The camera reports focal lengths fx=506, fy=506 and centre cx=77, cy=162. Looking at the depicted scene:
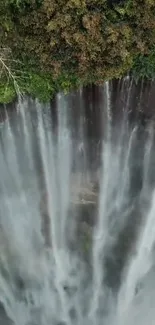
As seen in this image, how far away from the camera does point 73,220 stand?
→ 450 inches

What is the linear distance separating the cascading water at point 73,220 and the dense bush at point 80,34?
1182 mm

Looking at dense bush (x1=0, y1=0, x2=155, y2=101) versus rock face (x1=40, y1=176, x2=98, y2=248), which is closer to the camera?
dense bush (x1=0, y1=0, x2=155, y2=101)

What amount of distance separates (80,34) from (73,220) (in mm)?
4667

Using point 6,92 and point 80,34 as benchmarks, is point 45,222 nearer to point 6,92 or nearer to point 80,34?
point 6,92

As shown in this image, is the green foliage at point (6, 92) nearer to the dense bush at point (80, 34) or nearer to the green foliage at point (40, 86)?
the green foliage at point (40, 86)

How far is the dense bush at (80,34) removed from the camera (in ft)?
26.8

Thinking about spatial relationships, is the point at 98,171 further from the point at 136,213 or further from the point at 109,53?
the point at 109,53

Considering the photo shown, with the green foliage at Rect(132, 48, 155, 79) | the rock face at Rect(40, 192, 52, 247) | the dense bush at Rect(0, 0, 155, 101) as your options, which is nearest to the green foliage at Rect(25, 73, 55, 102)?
the dense bush at Rect(0, 0, 155, 101)

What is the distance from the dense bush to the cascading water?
1182 millimetres

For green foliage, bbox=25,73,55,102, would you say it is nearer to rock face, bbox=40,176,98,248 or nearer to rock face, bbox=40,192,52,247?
rock face, bbox=40,176,98,248

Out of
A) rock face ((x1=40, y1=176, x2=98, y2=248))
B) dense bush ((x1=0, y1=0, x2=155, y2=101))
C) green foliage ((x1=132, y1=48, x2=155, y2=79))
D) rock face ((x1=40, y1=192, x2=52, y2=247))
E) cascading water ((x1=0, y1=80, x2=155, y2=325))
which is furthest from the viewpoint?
rock face ((x1=40, y1=192, x2=52, y2=247))

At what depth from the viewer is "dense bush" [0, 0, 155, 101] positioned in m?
8.17

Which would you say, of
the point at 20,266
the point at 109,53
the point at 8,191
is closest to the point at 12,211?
the point at 8,191

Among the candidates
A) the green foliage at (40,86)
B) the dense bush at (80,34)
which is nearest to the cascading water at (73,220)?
the green foliage at (40,86)
